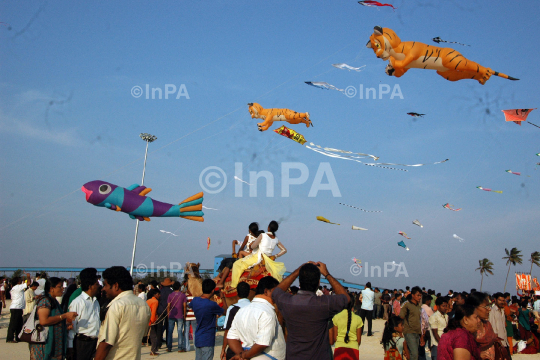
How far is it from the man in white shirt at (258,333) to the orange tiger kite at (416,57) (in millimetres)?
5998

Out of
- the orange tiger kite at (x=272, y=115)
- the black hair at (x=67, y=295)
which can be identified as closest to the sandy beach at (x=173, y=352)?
the black hair at (x=67, y=295)

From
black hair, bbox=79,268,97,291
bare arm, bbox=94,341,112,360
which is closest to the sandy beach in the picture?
black hair, bbox=79,268,97,291

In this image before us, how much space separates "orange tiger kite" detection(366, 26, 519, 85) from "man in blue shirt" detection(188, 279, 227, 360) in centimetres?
552

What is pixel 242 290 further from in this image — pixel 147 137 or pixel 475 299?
pixel 147 137

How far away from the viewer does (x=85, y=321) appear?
5.43 meters

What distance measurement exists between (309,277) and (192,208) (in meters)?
7.93

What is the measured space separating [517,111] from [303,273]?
28.5 ft

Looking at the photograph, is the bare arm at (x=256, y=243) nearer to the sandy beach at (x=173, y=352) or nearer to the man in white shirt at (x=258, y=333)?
the man in white shirt at (x=258, y=333)

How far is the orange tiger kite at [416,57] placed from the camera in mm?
8609

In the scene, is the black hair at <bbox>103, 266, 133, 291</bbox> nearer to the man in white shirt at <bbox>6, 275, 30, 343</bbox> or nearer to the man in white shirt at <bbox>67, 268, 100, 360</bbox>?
the man in white shirt at <bbox>67, 268, 100, 360</bbox>

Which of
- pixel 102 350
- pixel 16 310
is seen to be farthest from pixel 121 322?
pixel 16 310

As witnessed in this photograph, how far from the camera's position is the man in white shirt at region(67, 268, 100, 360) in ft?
17.8

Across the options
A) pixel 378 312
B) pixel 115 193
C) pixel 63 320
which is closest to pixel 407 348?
pixel 63 320

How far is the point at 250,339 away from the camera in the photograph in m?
4.31
